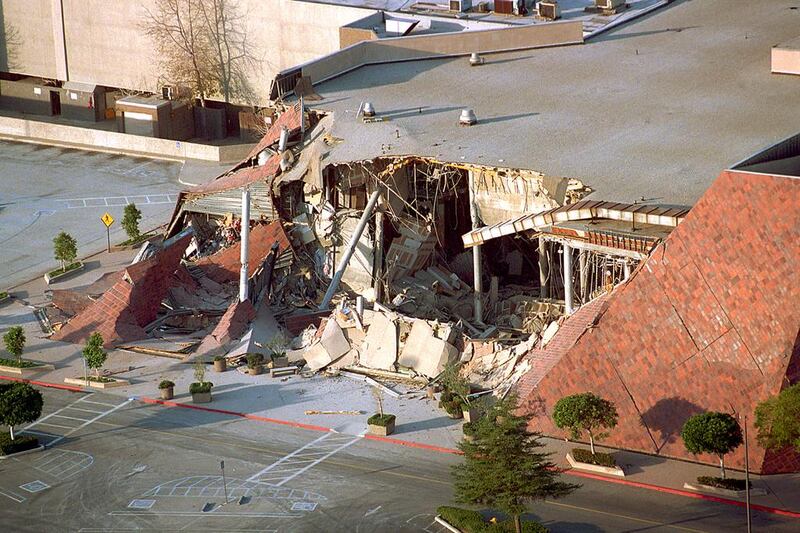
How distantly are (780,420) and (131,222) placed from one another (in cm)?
3699

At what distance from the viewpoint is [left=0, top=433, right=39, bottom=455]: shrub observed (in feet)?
173

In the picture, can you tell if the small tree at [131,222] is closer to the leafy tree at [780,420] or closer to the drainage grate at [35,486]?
the drainage grate at [35,486]

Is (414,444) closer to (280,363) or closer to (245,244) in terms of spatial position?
(280,363)

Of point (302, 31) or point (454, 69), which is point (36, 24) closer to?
point (302, 31)

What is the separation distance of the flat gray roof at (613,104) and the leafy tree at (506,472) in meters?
14.3

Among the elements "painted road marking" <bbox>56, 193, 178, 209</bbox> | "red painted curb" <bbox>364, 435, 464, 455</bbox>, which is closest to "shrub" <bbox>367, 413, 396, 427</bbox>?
"red painted curb" <bbox>364, 435, 464, 455</bbox>

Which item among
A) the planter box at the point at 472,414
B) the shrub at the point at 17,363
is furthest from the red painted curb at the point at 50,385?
the planter box at the point at 472,414

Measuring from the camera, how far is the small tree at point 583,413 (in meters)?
49.2

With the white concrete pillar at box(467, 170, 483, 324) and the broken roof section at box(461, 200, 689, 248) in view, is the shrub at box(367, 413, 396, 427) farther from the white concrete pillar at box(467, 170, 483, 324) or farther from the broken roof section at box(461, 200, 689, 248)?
the broken roof section at box(461, 200, 689, 248)

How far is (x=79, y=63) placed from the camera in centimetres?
9738

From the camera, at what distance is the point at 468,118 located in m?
65.6

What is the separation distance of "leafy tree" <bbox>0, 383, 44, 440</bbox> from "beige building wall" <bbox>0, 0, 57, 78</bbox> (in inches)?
1968

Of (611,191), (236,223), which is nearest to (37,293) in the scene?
(236,223)

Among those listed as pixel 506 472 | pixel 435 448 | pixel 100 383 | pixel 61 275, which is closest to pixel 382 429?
pixel 435 448
